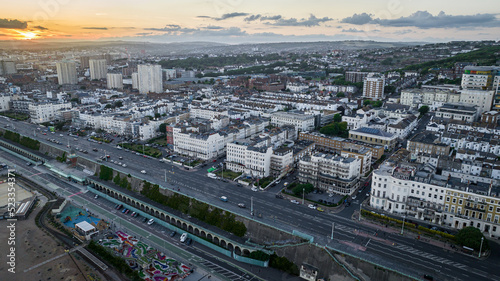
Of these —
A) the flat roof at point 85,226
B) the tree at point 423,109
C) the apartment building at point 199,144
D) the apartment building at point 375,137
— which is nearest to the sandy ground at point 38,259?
the flat roof at point 85,226

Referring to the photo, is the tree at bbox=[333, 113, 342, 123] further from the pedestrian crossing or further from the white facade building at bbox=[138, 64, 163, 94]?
the white facade building at bbox=[138, 64, 163, 94]

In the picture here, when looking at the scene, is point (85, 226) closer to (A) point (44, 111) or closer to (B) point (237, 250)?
(B) point (237, 250)

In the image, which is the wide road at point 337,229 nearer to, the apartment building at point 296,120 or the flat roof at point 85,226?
the flat roof at point 85,226

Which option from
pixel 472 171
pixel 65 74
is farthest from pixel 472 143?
pixel 65 74

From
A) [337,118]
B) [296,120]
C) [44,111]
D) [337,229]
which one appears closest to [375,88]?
[337,118]

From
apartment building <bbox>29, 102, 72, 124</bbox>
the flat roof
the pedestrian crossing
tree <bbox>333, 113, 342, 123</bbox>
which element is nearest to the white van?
the flat roof

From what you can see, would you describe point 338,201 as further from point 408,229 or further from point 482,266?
point 482,266
